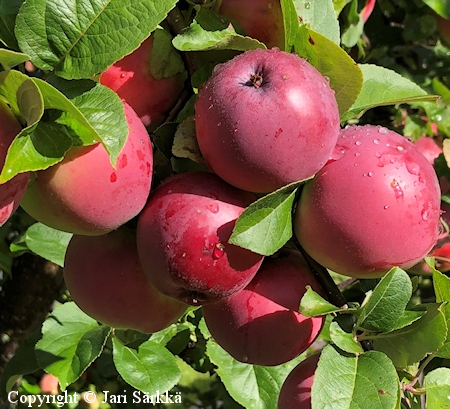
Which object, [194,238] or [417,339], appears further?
[417,339]

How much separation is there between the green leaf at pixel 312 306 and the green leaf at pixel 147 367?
45cm

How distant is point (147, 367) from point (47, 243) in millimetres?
305

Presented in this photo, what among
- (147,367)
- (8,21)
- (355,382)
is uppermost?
(8,21)

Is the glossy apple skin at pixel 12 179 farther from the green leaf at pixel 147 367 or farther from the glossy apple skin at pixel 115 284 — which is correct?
the green leaf at pixel 147 367

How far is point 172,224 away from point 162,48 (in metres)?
0.22

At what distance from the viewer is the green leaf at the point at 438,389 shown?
85 cm

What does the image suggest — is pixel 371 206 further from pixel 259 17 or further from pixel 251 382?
pixel 251 382

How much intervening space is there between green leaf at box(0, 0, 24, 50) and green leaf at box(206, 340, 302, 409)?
805 millimetres

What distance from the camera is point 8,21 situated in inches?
26.4

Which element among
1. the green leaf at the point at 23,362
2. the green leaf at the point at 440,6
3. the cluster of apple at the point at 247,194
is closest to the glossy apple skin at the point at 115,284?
the cluster of apple at the point at 247,194

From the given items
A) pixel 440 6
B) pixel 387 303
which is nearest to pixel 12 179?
pixel 387 303

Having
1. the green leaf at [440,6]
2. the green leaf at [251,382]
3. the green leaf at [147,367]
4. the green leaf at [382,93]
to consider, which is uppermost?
the green leaf at [382,93]

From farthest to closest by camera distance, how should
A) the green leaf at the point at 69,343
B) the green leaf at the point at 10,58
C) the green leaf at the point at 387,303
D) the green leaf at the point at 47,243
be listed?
1. the green leaf at the point at 47,243
2. the green leaf at the point at 69,343
3. the green leaf at the point at 387,303
4. the green leaf at the point at 10,58

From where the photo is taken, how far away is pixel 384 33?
1822mm
